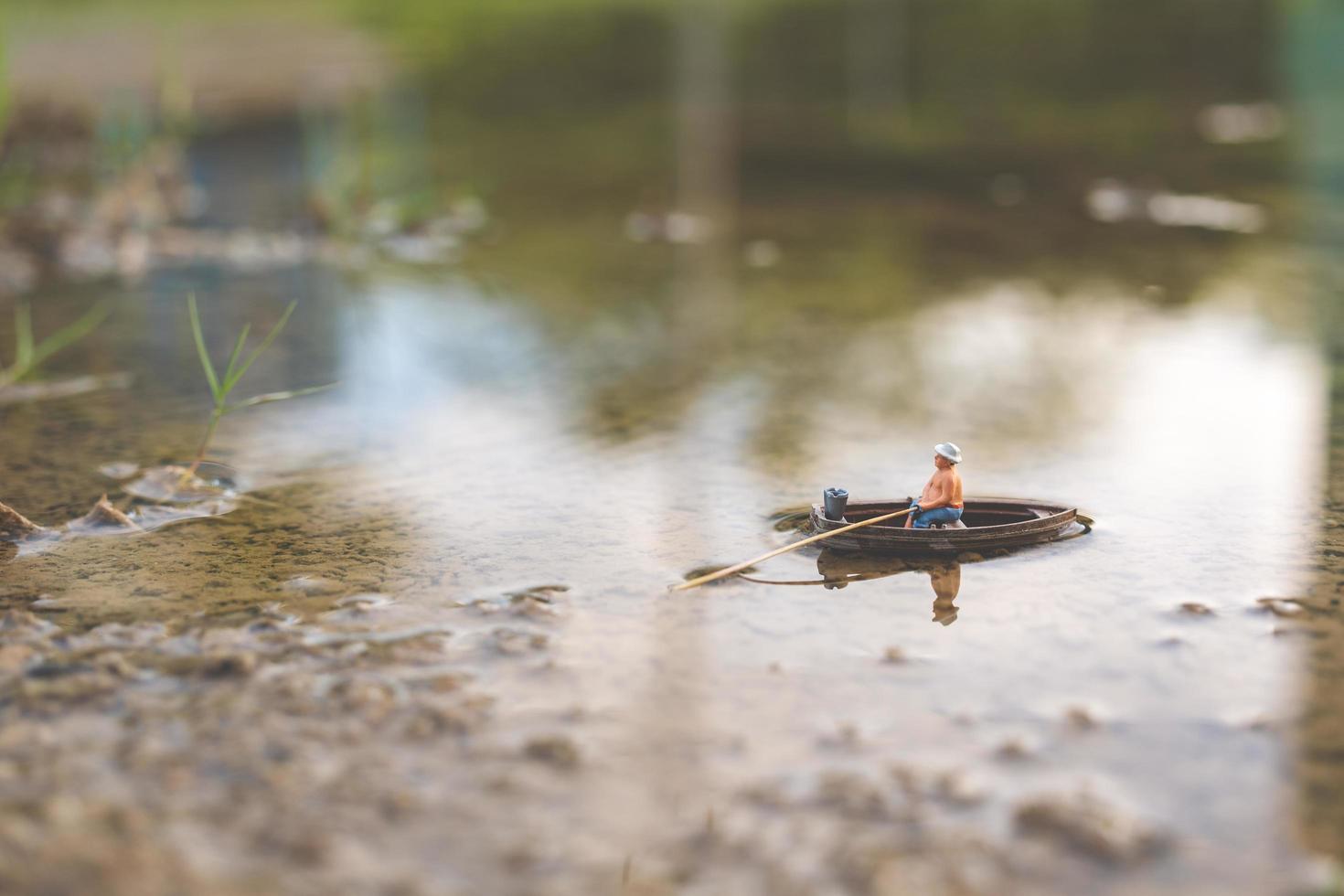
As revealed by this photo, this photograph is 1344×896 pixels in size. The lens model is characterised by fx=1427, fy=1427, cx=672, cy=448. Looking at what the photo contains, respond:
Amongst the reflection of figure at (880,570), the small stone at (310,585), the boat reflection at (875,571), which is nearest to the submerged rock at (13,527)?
Answer: the small stone at (310,585)

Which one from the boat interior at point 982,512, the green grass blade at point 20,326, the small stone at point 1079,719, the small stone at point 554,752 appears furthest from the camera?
the green grass blade at point 20,326

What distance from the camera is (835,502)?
3.93 metres

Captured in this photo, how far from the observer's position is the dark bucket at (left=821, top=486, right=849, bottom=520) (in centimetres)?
393

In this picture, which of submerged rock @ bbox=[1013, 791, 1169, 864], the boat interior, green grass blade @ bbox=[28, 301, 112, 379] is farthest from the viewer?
green grass blade @ bbox=[28, 301, 112, 379]

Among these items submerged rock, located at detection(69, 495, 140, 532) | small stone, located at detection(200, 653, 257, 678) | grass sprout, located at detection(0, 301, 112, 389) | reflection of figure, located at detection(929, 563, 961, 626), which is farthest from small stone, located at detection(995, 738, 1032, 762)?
grass sprout, located at detection(0, 301, 112, 389)

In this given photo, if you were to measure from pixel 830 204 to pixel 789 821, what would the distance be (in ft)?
27.8

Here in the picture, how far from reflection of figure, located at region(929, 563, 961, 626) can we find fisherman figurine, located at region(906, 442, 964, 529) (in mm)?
134

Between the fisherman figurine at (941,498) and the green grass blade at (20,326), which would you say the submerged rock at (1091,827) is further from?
the green grass blade at (20,326)

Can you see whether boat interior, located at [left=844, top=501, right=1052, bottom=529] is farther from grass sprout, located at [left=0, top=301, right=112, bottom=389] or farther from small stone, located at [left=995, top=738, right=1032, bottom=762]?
grass sprout, located at [left=0, top=301, right=112, bottom=389]

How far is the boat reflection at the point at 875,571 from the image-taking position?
3.74 metres

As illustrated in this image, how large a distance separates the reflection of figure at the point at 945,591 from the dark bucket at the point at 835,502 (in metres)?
0.30

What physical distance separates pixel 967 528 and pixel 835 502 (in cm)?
36

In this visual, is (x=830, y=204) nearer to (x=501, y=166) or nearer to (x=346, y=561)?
(x=501, y=166)

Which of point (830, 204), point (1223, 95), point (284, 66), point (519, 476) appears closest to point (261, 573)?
point (519, 476)
